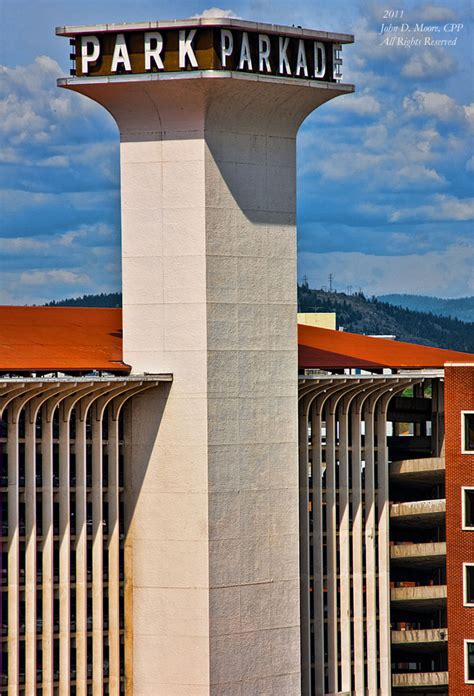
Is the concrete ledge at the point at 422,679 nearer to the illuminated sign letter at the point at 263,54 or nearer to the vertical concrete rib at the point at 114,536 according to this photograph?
the vertical concrete rib at the point at 114,536

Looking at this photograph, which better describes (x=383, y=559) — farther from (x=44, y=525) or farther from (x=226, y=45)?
(x=226, y=45)

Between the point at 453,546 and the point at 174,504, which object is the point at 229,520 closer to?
the point at 174,504

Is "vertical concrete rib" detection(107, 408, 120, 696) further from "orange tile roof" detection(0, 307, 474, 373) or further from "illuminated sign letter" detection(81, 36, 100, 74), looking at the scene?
"illuminated sign letter" detection(81, 36, 100, 74)

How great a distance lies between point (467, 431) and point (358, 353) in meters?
6.95

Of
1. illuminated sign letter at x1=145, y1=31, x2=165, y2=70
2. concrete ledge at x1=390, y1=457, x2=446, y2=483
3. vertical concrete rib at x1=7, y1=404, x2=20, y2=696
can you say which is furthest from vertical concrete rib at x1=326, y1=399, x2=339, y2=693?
illuminated sign letter at x1=145, y1=31, x2=165, y2=70

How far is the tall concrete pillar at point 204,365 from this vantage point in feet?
243

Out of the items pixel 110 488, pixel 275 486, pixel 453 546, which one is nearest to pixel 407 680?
pixel 453 546

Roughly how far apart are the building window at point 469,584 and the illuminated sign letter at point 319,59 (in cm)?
2332

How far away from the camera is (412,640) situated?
84750 mm

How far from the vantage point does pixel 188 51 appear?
236 ft

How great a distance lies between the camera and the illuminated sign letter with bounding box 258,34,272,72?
241ft

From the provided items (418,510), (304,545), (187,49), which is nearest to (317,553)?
(304,545)

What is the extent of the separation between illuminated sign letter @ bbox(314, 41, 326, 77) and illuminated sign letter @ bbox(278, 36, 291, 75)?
1.60m

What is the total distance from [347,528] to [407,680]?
8749 mm
